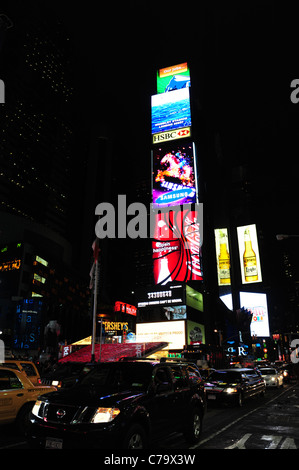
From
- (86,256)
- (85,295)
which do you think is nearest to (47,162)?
(86,256)

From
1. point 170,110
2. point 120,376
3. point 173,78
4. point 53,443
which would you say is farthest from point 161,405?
point 173,78

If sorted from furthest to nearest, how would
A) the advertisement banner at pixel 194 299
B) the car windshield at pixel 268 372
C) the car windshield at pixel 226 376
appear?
the advertisement banner at pixel 194 299
the car windshield at pixel 268 372
the car windshield at pixel 226 376

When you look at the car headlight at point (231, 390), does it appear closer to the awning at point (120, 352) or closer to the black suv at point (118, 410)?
the black suv at point (118, 410)

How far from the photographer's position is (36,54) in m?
155

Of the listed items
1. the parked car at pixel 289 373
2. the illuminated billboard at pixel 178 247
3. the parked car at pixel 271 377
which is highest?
the illuminated billboard at pixel 178 247

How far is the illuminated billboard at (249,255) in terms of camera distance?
290 feet

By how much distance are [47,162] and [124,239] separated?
52.8 m

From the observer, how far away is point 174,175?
205 ft

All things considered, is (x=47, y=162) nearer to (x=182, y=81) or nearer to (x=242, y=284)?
(x=182, y=81)

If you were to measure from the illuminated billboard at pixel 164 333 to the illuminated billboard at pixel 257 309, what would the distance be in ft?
134

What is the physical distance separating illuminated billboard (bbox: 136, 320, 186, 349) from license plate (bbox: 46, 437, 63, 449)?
129ft

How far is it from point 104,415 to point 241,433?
5315 millimetres

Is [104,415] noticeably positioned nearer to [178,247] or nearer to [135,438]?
[135,438]

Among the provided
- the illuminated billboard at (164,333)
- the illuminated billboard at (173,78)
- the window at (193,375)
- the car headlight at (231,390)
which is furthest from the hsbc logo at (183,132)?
the window at (193,375)
